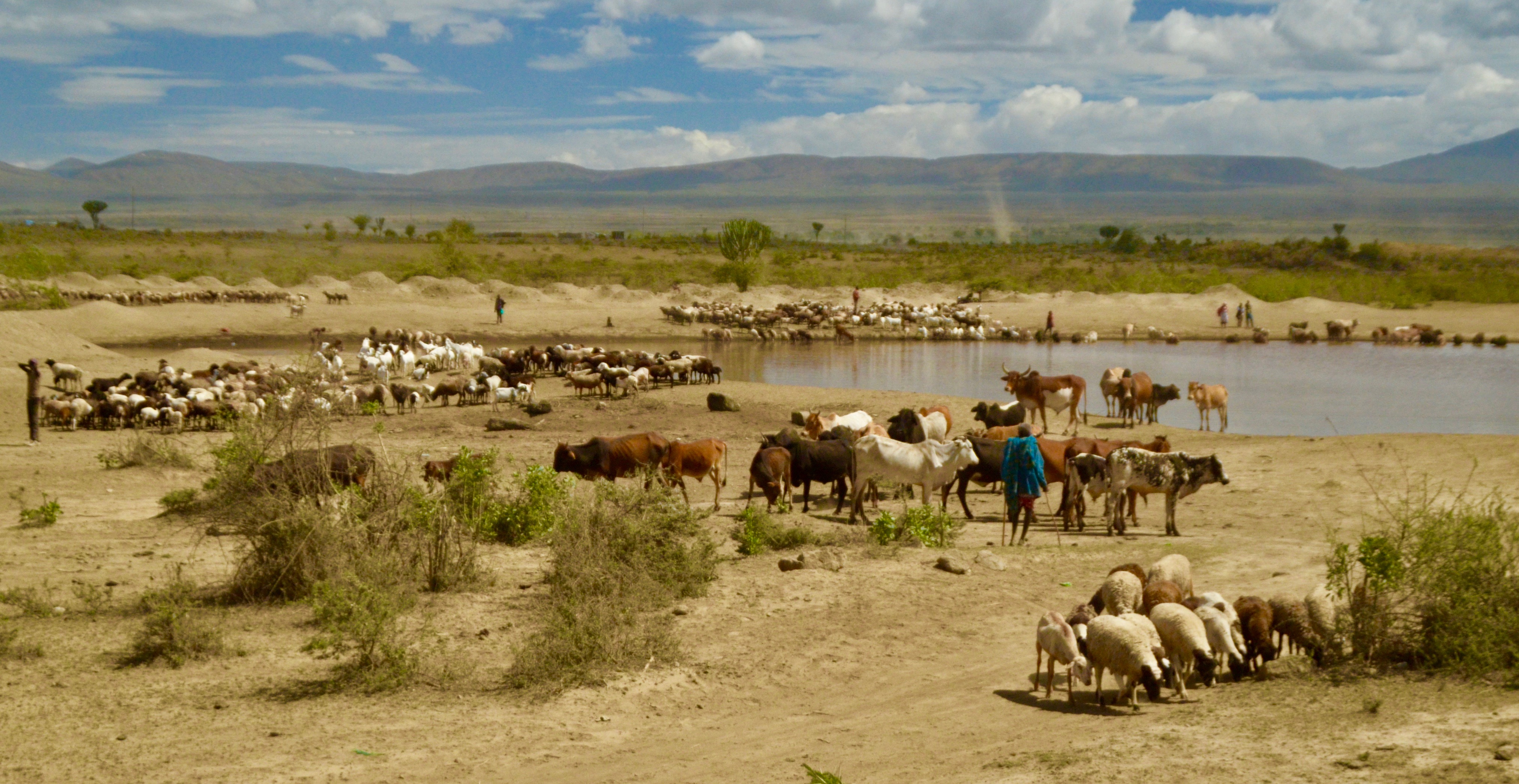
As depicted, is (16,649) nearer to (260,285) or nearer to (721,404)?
(721,404)

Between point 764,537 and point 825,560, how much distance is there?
1.06m

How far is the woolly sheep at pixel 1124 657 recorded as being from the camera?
7.89 meters

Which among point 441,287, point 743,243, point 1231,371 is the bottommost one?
point 1231,371

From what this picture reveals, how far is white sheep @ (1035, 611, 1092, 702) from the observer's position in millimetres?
8125

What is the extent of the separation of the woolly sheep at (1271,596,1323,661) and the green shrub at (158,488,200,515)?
1113 cm

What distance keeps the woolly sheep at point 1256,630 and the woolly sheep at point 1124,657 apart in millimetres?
1076

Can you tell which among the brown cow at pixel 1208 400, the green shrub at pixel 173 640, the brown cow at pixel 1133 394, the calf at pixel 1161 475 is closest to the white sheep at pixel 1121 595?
the calf at pixel 1161 475

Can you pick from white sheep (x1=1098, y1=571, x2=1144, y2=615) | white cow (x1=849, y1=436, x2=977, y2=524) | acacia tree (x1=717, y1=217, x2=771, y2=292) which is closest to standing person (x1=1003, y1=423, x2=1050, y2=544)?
white cow (x1=849, y1=436, x2=977, y2=524)

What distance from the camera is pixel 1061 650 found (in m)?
8.21

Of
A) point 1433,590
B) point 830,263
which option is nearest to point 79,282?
point 830,263

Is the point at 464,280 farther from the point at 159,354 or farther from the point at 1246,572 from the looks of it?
the point at 1246,572

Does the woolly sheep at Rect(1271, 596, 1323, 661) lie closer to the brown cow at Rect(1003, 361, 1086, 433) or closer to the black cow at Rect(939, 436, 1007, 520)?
the black cow at Rect(939, 436, 1007, 520)

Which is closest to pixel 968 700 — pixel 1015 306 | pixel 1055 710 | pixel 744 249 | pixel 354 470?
pixel 1055 710

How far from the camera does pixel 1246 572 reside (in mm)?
11688
